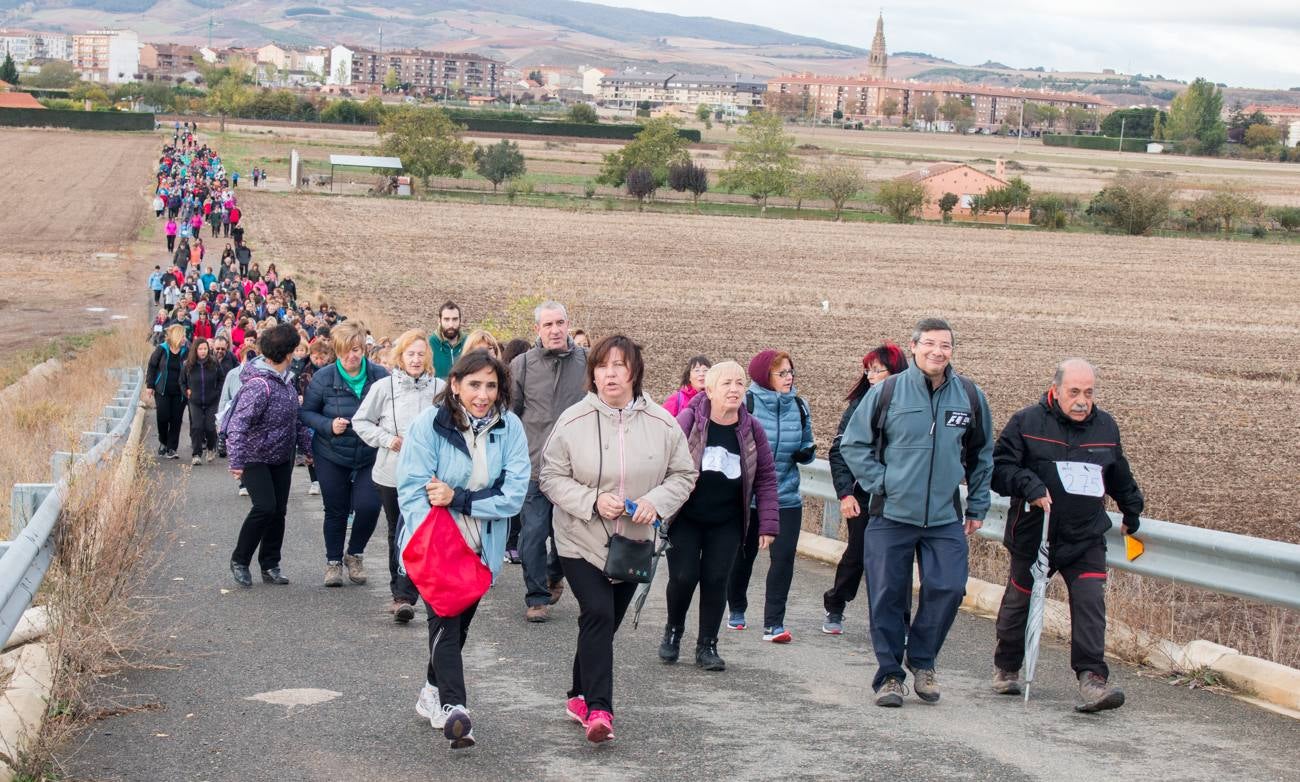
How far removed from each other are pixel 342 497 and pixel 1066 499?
4.67m

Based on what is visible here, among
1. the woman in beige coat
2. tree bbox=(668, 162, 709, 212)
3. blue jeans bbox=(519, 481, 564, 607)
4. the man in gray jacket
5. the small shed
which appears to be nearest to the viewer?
the woman in beige coat

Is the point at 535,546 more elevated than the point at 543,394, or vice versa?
the point at 543,394

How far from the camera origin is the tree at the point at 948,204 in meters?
89.6

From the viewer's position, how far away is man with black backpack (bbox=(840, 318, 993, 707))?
7555 millimetres

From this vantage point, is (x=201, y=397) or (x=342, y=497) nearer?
(x=342, y=497)

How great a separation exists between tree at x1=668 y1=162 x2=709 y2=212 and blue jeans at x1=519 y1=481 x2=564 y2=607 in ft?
276

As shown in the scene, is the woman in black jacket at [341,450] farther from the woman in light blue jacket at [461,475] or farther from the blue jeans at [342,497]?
the woman in light blue jacket at [461,475]

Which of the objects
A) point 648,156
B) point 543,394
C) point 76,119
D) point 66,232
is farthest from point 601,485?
point 76,119

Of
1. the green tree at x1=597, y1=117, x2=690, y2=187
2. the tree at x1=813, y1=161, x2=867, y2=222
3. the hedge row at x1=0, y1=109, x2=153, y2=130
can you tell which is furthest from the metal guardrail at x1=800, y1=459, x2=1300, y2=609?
the hedge row at x1=0, y1=109, x2=153, y2=130

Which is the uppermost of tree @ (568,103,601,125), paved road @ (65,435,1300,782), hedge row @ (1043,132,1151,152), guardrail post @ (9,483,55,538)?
hedge row @ (1043,132,1151,152)

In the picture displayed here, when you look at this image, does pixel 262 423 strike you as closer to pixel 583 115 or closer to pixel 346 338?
pixel 346 338

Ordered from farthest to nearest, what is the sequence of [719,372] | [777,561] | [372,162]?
1. [372,162]
2. [777,561]
3. [719,372]

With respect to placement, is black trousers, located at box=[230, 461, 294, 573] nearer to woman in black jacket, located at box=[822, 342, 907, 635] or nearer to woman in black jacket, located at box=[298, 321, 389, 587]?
woman in black jacket, located at box=[298, 321, 389, 587]

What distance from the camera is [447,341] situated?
39.0 ft
